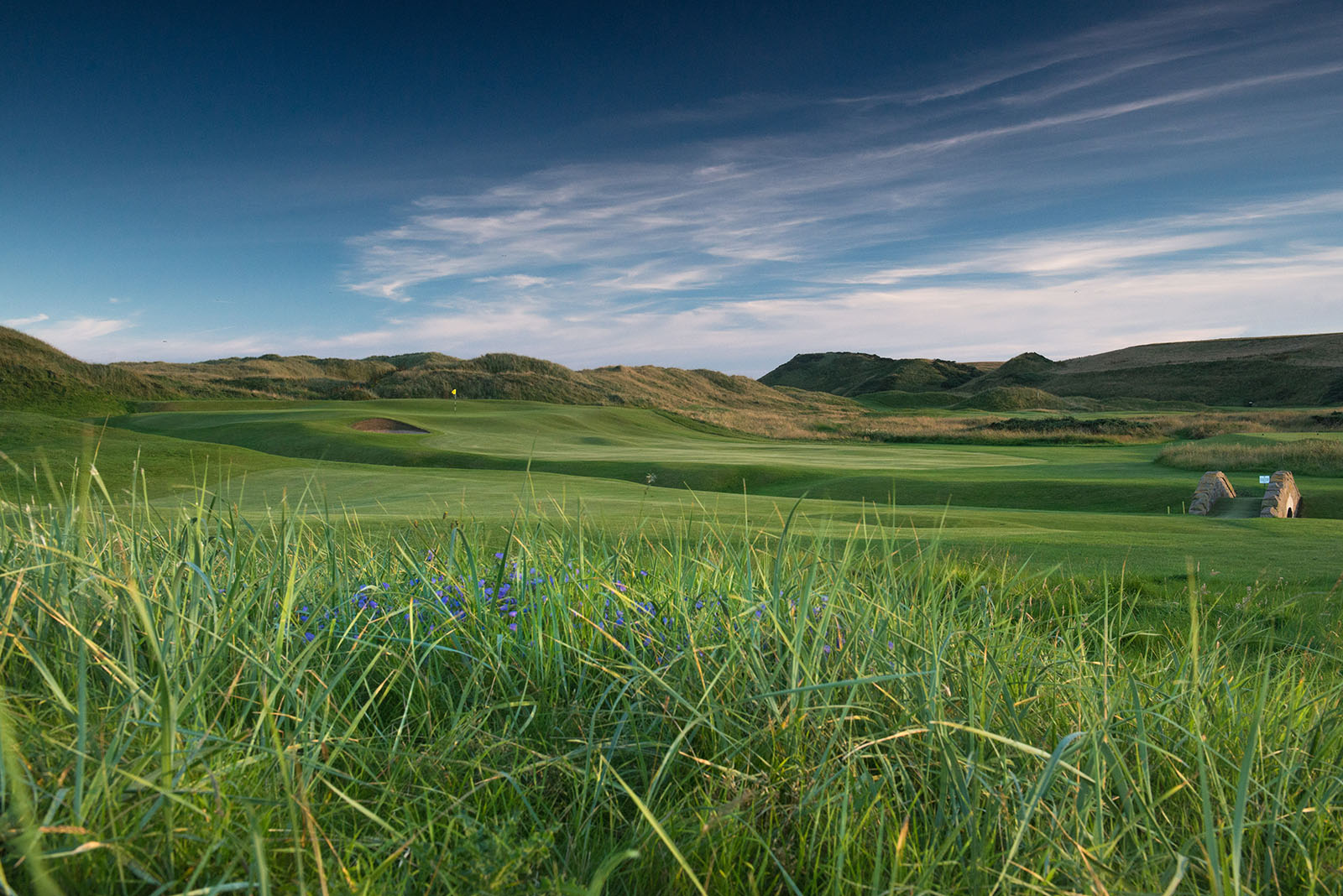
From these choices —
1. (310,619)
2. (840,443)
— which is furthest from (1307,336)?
(310,619)

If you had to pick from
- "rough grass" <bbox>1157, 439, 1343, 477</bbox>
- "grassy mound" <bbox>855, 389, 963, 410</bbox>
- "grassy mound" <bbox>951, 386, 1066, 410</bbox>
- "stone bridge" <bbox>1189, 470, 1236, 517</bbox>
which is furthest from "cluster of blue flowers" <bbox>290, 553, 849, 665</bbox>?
"grassy mound" <bbox>855, 389, 963, 410</bbox>

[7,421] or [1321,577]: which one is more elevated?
[7,421]

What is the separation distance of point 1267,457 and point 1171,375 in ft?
329

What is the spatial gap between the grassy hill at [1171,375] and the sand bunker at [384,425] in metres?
63.8

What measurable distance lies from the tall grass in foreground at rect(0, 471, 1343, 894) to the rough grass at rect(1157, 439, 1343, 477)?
2463cm

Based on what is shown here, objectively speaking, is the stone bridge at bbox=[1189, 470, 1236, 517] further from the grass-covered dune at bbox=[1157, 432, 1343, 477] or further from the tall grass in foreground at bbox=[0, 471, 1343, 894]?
the tall grass in foreground at bbox=[0, 471, 1343, 894]

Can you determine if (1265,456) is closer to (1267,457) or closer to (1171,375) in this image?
(1267,457)

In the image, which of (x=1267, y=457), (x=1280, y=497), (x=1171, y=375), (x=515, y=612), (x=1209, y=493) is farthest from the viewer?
(x=1171, y=375)

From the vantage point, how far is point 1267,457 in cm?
2458

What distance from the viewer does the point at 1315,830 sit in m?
2.45

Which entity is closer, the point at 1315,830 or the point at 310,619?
the point at 1315,830

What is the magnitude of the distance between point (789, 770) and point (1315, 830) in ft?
5.23

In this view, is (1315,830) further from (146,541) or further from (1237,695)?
(146,541)

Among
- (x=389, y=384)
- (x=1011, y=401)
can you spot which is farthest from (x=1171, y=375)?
(x=389, y=384)
